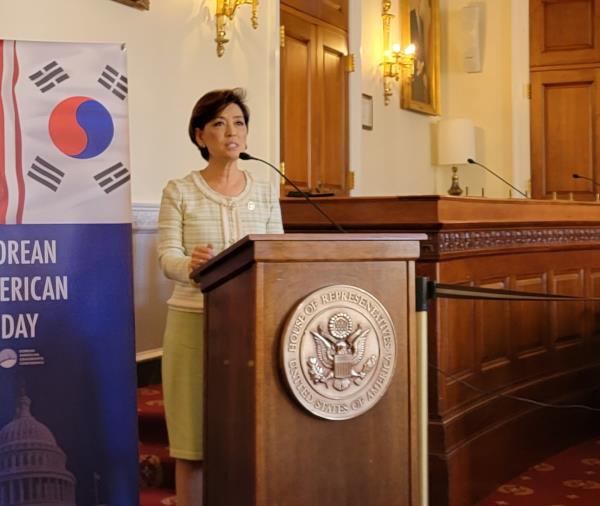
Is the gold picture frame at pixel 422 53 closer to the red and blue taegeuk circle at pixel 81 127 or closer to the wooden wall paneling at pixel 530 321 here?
the wooden wall paneling at pixel 530 321

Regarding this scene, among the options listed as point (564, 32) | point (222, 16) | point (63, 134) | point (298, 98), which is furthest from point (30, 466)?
point (564, 32)

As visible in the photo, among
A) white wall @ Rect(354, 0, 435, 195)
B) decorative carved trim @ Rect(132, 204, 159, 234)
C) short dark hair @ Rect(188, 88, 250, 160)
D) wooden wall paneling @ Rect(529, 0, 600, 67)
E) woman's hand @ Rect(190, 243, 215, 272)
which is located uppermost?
wooden wall paneling @ Rect(529, 0, 600, 67)

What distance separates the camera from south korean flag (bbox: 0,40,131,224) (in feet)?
7.07

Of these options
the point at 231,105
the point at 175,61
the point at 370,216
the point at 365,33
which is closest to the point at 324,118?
the point at 365,33

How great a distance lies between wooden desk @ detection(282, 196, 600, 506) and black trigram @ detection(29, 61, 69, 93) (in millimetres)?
1513

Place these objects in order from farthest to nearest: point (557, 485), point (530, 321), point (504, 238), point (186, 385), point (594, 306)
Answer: point (594, 306) < point (530, 321) < point (504, 238) < point (557, 485) < point (186, 385)

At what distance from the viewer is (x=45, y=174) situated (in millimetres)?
2184

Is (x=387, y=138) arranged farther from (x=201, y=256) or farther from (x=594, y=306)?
(x=201, y=256)

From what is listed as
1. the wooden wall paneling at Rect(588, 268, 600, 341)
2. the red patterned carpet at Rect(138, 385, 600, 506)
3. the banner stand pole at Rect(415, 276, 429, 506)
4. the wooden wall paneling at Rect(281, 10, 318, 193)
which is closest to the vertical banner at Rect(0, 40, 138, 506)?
the banner stand pole at Rect(415, 276, 429, 506)

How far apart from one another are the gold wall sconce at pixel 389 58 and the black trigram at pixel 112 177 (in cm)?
525

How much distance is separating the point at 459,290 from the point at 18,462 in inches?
42.4

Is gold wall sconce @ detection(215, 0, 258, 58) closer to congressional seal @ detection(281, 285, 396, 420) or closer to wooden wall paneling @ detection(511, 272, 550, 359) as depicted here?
wooden wall paneling @ detection(511, 272, 550, 359)

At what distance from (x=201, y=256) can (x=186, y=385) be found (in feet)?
1.16

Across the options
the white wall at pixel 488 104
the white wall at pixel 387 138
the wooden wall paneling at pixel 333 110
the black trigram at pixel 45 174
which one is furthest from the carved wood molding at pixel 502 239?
the white wall at pixel 488 104
